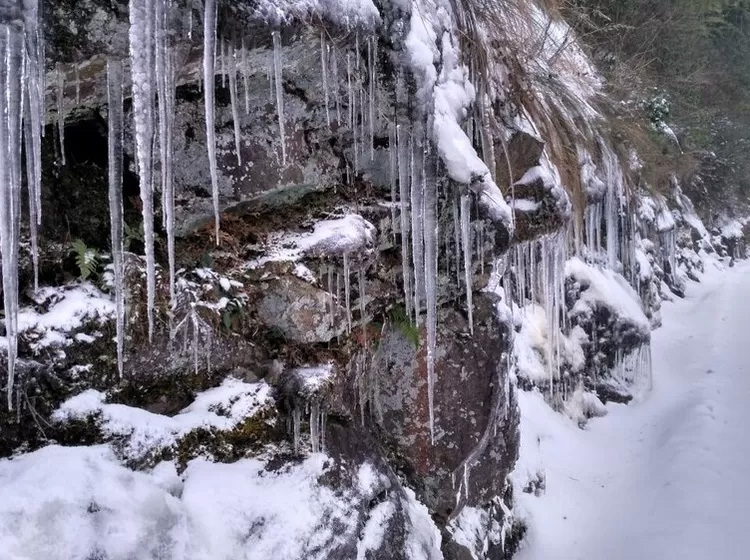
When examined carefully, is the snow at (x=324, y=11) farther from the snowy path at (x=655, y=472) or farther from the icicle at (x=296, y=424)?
the snowy path at (x=655, y=472)

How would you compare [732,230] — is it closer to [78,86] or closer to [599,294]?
[599,294]

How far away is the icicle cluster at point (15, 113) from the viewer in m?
1.51

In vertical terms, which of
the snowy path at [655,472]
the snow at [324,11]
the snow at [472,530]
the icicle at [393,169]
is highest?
the snow at [324,11]

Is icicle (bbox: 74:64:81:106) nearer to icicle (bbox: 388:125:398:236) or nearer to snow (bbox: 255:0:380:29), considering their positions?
snow (bbox: 255:0:380:29)

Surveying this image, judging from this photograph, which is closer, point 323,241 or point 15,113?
point 15,113

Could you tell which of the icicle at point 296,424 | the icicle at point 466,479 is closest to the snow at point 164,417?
the icicle at point 296,424

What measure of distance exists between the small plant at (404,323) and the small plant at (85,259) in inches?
66.9

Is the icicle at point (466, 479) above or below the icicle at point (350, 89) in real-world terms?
below

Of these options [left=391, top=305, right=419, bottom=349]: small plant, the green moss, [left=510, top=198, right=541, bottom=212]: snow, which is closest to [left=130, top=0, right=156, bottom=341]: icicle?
the green moss

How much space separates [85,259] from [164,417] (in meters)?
0.72

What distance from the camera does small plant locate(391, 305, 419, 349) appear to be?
11.1ft

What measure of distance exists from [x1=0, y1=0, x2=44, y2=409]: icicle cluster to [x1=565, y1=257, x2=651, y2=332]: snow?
21.2 feet

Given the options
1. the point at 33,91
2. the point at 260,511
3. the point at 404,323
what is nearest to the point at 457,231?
the point at 404,323

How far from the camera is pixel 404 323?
3.39 meters
